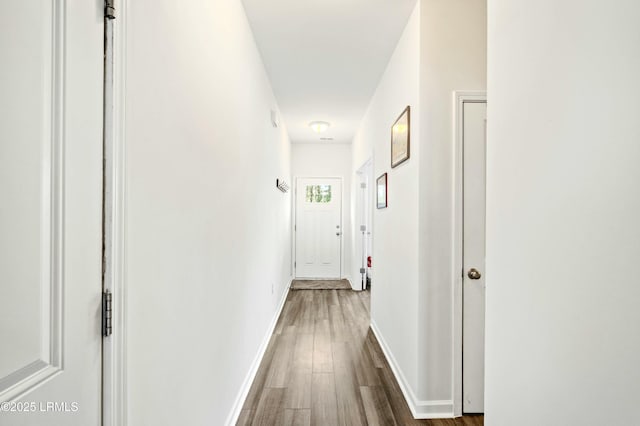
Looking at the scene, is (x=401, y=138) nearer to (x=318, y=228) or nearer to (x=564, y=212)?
(x=564, y=212)

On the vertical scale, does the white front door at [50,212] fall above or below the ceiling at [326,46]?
below

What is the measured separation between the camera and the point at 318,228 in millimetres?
6320

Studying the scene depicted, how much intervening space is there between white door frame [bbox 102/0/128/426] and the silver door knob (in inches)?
74.7

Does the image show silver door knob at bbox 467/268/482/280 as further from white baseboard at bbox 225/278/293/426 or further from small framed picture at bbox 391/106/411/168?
white baseboard at bbox 225/278/293/426

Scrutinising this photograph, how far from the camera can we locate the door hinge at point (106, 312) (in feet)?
2.57

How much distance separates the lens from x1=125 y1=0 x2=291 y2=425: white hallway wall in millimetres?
923

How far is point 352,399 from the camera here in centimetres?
223

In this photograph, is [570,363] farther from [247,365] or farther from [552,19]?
[247,365]

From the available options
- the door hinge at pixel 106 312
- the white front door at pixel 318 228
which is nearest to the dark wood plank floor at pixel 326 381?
the door hinge at pixel 106 312

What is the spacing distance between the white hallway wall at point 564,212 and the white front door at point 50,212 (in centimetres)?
114

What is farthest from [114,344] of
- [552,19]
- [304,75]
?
[304,75]

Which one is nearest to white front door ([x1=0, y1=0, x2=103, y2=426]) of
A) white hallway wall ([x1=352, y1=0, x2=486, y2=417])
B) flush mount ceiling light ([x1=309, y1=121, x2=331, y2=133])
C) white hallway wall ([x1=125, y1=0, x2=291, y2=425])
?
white hallway wall ([x1=125, y1=0, x2=291, y2=425])

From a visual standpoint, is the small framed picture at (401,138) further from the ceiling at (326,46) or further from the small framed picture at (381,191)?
the ceiling at (326,46)

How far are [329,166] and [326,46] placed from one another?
3.59 m
